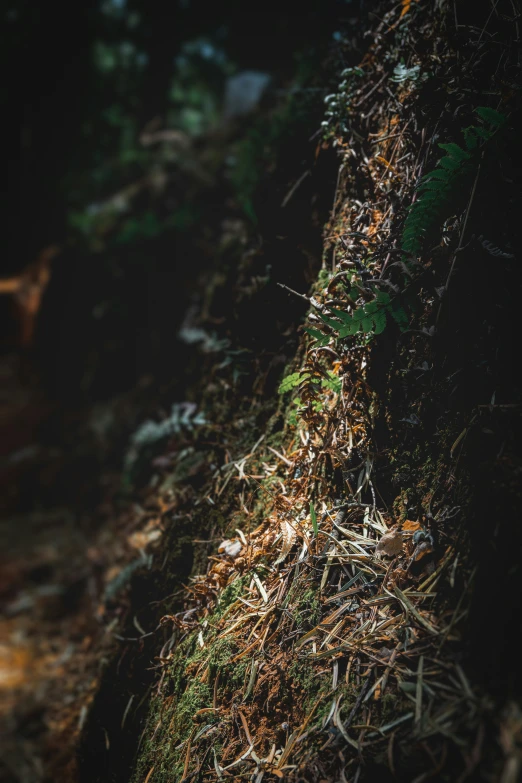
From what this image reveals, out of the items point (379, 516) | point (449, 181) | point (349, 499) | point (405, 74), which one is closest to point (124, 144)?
point (405, 74)

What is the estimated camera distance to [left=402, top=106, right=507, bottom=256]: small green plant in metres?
1.58

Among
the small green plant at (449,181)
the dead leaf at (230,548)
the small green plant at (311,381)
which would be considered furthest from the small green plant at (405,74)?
the dead leaf at (230,548)

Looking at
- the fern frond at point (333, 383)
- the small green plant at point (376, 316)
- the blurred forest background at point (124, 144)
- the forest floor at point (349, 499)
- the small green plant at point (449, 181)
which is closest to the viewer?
the forest floor at point (349, 499)

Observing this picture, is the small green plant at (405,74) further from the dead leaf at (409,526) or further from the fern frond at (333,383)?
the dead leaf at (409,526)

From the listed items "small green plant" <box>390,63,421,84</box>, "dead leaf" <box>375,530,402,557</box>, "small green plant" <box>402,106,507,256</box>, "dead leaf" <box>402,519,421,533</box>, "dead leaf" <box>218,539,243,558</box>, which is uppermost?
"small green plant" <box>390,63,421,84</box>

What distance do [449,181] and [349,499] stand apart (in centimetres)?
133

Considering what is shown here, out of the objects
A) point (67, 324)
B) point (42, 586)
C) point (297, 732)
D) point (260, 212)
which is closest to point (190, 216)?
point (260, 212)

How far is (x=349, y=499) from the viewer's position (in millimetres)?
1828

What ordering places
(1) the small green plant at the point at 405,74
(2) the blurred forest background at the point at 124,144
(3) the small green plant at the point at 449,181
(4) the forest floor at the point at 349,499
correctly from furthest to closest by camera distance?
(2) the blurred forest background at the point at 124,144 < (1) the small green plant at the point at 405,74 < (3) the small green plant at the point at 449,181 < (4) the forest floor at the point at 349,499

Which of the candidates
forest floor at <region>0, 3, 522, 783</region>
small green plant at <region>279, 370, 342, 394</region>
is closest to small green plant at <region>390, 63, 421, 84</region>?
forest floor at <region>0, 3, 522, 783</region>

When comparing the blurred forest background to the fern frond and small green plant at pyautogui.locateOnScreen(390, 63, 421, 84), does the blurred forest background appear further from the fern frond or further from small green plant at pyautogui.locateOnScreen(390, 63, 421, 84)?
the fern frond

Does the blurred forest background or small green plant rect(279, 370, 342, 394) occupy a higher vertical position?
the blurred forest background

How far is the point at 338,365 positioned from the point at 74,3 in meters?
8.10

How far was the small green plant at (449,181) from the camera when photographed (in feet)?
5.19
